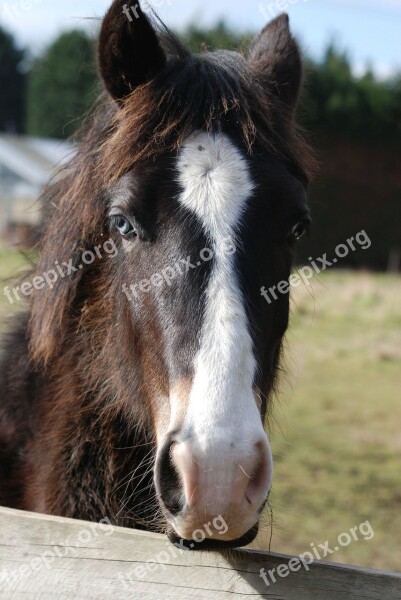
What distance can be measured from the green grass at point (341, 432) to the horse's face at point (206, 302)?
3.24 ft

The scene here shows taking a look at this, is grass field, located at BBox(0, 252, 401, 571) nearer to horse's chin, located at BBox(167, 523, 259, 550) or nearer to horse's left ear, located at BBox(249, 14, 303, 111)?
horse's chin, located at BBox(167, 523, 259, 550)

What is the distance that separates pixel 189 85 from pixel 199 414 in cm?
150

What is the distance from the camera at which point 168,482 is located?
2154 mm

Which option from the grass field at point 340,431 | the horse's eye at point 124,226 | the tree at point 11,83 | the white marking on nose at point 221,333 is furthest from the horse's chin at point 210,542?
the tree at point 11,83

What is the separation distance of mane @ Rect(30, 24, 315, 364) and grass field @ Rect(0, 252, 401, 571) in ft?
2.74

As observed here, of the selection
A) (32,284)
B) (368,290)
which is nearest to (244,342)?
(32,284)

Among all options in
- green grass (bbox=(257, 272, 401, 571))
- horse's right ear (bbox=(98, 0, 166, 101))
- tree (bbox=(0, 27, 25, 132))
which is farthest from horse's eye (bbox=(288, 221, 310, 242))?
tree (bbox=(0, 27, 25, 132))

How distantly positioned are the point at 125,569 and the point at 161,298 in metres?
0.94

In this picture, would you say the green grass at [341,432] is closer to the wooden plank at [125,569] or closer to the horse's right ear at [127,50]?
the wooden plank at [125,569]

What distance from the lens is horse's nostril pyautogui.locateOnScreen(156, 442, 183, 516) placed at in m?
2.13

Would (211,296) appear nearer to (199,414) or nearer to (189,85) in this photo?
(199,414)

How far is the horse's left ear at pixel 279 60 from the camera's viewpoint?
11.2 ft

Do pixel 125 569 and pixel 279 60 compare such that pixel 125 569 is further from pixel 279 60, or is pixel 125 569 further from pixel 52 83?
pixel 52 83

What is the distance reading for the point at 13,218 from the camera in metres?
35.6
